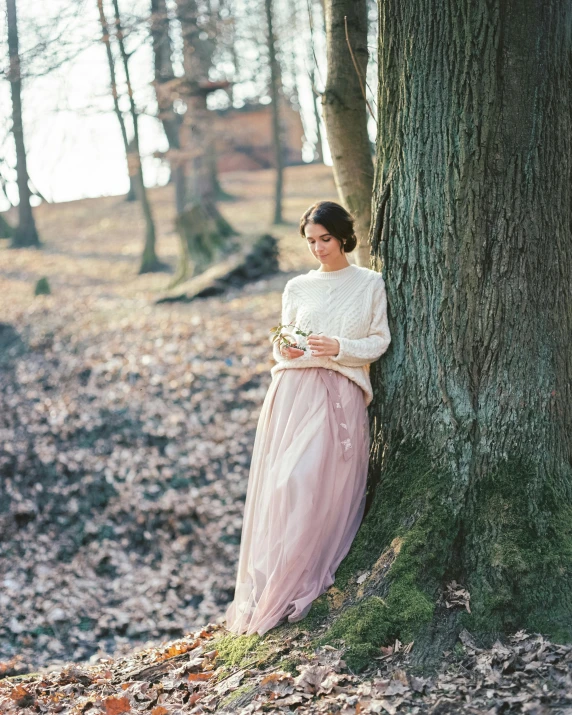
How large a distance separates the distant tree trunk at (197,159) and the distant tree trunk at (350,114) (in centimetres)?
698

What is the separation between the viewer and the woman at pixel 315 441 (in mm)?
4066

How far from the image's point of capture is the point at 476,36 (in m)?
3.66

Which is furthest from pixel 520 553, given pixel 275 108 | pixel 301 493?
pixel 275 108

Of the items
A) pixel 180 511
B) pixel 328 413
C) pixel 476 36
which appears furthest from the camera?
pixel 180 511

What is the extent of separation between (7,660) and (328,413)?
3132 millimetres

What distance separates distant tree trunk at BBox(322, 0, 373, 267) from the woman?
0.96m

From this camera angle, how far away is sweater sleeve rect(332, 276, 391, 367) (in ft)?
13.6

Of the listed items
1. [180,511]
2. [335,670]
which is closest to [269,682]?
[335,670]

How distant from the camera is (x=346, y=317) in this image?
4.27 metres

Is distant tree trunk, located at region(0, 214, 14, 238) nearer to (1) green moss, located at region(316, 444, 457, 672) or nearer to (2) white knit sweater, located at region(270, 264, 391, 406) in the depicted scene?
(2) white knit sweater, located at region(270, 264, 391, 406)

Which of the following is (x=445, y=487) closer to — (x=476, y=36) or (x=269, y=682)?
(x=269, y=682)

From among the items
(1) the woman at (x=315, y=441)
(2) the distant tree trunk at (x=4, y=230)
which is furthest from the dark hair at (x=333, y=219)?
(2) the distant tree trunk at (x=4, y=230)

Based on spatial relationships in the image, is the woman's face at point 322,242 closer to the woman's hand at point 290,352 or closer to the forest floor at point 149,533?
the woman's hand at point 290,352

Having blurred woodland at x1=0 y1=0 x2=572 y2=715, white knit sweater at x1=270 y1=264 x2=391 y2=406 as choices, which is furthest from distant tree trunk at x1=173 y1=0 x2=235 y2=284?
white knit sweater at x1=270 y1=264 x2=391 y2=406
